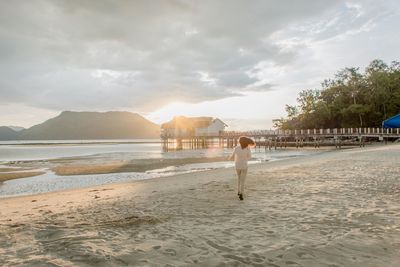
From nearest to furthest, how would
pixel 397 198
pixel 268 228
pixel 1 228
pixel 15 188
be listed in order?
pixel 268 228 < pixel 1 228 < pixel 397 198 < pixel 15 188

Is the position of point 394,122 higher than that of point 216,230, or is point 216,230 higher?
point 394,122

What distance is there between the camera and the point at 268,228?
586cm

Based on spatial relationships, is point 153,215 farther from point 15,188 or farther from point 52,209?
point 15,188

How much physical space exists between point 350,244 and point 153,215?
13.9 ft

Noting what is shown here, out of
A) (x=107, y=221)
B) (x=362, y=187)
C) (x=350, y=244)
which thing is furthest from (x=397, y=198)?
(x=107, y=221)

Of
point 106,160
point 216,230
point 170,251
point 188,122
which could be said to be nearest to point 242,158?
point 216,230

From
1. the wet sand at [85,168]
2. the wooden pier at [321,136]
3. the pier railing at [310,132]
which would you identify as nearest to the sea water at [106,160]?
the wet sand at [85,168]

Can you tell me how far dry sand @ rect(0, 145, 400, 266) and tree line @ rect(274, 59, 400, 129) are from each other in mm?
54485

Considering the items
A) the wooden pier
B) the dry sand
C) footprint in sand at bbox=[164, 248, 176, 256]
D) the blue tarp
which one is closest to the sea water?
the wooden pier

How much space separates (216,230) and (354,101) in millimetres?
60630

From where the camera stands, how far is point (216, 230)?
584 cm

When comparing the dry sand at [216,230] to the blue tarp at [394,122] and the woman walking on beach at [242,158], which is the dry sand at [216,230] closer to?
the woman walking on beach at [242,158]

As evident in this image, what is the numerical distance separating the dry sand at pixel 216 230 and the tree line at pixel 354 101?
5449 centimetres

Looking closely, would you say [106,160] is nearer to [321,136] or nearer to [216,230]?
[216,230]
